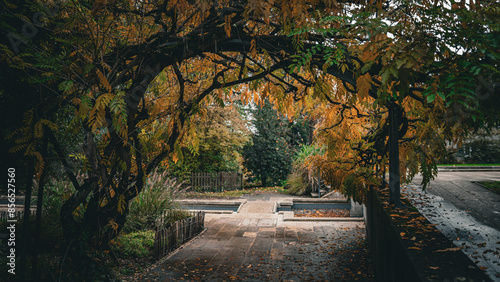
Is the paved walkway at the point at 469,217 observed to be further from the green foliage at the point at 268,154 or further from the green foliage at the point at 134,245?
the green foliage at the point at 268,154

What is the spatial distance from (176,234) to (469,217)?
518 centimetres

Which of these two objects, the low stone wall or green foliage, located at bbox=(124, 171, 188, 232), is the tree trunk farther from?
green foliage, located at bbox=(124, 171, 188, 232)


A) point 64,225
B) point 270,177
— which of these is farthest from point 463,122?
point 270,177

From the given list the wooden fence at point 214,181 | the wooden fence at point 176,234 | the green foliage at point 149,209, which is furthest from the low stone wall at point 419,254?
the wooden fence at point 214,181

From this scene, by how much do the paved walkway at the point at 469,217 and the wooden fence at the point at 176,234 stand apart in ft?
14.6

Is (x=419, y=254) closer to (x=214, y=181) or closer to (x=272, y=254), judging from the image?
(x=272, y=254)

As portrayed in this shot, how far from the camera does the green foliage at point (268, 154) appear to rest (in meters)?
19.7

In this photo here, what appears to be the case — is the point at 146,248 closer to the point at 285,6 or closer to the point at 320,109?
the point at 320,109

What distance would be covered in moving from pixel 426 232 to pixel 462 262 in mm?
790

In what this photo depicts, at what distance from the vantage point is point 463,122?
9.38 feet

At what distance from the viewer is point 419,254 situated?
251 cm

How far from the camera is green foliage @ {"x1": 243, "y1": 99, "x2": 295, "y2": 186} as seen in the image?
19703mm

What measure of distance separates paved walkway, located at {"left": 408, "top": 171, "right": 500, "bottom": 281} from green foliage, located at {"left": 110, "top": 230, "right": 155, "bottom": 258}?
15.6ft

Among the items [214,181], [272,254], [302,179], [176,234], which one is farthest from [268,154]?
[272,254]
